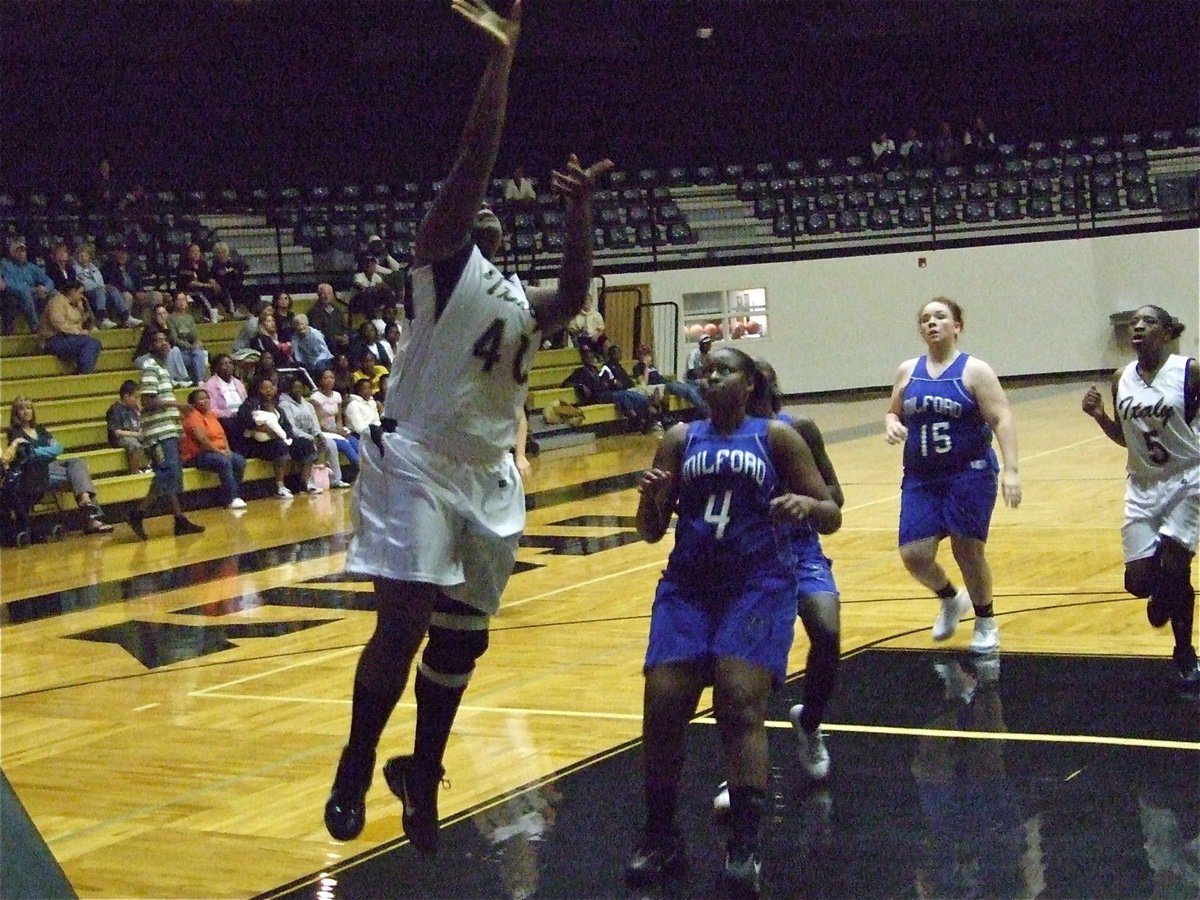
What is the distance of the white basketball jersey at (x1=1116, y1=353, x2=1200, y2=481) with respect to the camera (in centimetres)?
647

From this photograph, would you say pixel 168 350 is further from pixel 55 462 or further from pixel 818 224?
pixel 818 224

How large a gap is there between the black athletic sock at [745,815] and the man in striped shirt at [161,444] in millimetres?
10055

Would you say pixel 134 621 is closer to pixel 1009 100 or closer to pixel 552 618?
pixel 552 618

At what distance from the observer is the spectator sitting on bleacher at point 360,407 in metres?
16.8

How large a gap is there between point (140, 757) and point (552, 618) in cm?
299

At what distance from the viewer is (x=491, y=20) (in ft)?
12.5

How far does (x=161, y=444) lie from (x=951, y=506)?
8.60m

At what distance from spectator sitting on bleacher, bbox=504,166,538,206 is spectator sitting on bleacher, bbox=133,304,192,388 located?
29.6 feet

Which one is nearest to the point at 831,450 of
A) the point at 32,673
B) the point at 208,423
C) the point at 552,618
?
the point at 208,423

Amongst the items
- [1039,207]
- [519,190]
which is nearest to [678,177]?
[519,190]

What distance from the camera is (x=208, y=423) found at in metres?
15.2

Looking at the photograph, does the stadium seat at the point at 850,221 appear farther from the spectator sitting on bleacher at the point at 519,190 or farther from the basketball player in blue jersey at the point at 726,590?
the basketball player in blue jersey at the point at 726,590

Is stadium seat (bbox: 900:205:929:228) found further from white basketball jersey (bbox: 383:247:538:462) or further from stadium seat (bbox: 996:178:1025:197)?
white basketball jersey (bbox: 383:247:538:462)

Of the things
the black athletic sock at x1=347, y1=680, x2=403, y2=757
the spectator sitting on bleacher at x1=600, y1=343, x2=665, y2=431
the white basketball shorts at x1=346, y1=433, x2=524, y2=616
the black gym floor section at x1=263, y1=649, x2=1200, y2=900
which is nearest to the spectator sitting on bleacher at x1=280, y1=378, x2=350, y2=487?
the spectator sitting on bleacher at x1=600, y1=343, x2=665, y2=431
